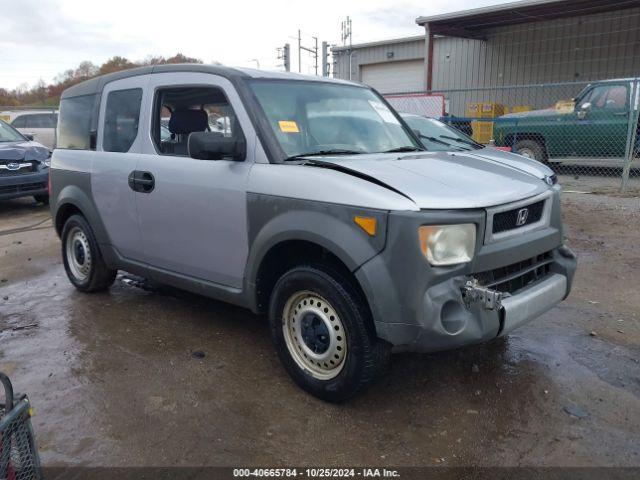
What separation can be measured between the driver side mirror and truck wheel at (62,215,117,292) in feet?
6.63

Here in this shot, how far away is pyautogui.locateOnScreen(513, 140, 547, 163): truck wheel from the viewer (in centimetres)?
1221

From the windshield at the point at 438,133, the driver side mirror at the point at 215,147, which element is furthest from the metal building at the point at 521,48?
the driver side mirror at the point at 215,147

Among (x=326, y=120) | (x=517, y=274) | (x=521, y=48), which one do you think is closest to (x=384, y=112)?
(x=326, y=120)

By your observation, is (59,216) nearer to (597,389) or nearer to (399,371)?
(399,371)

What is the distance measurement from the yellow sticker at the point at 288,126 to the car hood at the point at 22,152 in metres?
8.03

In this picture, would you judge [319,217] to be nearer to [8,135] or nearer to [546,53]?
[8,135]

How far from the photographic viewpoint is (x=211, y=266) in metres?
3.78

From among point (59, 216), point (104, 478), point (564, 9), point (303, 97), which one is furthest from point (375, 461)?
point (564, 9)

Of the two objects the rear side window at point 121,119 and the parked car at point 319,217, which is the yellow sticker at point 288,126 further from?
the rear side window at point 121,119

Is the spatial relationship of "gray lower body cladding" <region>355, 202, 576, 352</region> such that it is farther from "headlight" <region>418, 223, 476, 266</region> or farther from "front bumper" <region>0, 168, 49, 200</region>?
"front bumper" <region>0, 168, 49, 200</region>

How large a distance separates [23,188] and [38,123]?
982 cm

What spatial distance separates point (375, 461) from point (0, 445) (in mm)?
1652

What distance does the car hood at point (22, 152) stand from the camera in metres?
9.69

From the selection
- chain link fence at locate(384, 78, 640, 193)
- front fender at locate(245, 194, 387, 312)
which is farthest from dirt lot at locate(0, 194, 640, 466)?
chain link fence at locate(384, 78, 640, 193)
